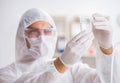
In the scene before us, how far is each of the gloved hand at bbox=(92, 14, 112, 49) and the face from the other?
0.28m

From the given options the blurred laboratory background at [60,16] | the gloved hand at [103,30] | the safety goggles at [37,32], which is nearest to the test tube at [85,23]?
the gloved hand at [103,30]

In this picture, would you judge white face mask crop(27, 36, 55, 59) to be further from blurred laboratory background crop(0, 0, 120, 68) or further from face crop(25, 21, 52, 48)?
blurred laboratory background crop(0, 0, 120, 68)

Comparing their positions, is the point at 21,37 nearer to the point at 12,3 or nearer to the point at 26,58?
the point at 26,58

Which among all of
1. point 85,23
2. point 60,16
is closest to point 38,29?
point 85,23

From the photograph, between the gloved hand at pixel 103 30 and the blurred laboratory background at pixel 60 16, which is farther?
the blurred laboratory background at pixel 60 16

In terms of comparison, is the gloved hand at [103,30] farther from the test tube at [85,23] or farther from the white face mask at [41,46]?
the white face mask at [41,46]

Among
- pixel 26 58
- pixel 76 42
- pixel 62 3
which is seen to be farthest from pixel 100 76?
pixel 62 3

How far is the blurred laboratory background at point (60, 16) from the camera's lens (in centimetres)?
218

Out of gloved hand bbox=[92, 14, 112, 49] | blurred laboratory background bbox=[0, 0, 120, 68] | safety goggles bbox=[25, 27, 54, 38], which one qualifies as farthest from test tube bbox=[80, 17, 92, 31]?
blurred laboratory background bbox=[0, 0, 120, 68]

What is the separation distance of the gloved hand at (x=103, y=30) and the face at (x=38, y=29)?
0.92ft

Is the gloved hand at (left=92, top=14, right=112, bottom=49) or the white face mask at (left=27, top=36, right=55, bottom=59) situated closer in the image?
the gloved hand at (left=92, top=14, right=112, bottom=49)

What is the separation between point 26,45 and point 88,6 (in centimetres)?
129

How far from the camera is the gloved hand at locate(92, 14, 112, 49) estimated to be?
3.03ft

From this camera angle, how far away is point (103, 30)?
0.93m
